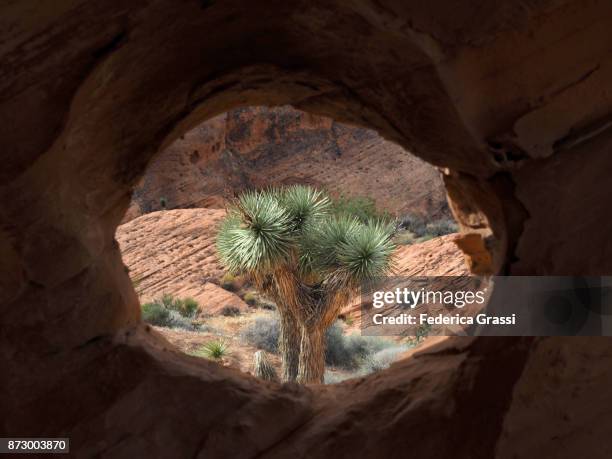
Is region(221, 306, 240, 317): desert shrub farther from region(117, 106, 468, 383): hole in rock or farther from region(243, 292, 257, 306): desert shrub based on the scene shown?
region(243, 292, 257, 306): desert shrub

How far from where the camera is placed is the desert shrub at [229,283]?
1628cm

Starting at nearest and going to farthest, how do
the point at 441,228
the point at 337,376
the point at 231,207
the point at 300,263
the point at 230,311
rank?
the point at 300,263, the point at 231,207, the point at 337,376, the point at 230,311, the point at 441,228

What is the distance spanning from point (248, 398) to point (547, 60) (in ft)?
6.73

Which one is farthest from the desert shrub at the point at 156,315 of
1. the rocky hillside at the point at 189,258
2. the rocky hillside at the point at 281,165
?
the rocky hillside at the point at 281,165

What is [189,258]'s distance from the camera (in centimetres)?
1645

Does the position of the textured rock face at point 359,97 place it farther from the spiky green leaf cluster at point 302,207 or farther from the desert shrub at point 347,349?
the desert shrub at point 347,349

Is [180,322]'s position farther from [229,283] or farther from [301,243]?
Result: [301,243]

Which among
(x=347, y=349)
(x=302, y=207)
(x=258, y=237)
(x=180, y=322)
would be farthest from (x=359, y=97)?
(x=180, y=322)

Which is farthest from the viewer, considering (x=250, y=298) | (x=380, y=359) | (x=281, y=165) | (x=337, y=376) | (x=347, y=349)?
(x=281, y=165)

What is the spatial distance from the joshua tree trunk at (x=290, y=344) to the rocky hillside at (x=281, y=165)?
11.8 m

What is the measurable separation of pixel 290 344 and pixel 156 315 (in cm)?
427

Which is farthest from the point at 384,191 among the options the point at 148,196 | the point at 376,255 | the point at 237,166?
the point at 376,255

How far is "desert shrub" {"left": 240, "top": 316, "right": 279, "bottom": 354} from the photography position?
41.9 feet

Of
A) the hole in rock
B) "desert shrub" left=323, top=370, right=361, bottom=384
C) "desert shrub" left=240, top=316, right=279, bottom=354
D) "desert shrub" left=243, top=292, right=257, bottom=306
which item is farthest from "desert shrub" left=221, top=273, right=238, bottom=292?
"desert shrub" left=323, top=370, right=361, bottom=384
